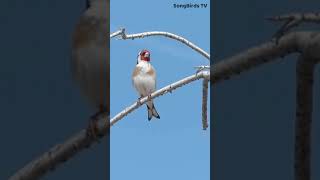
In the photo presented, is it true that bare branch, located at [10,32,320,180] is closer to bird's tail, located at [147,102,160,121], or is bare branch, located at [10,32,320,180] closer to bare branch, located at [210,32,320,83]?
bare branch, located at [210,32,320,83]

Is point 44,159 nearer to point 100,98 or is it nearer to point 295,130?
point 100,98

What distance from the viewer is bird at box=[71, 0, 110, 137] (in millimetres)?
643

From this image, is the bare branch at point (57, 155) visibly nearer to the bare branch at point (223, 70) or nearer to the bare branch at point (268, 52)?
the bare branch at point (223, 70)

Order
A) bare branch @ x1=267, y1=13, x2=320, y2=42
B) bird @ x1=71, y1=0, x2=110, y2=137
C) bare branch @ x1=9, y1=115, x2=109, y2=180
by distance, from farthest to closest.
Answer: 1. bird @ x1=71, y1=0, x2=110, y2=137
2. bare branch @ x1=9, y1=115, x2=109, y2=180
3. bare branch @ x1=267, y1=13, x2=320, y2=42

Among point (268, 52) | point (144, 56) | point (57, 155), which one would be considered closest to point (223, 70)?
point (268, 52)

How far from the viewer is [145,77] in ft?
2.73

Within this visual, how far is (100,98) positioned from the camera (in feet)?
2.19

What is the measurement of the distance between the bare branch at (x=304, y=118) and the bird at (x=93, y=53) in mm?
272

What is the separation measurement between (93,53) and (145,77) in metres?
0.19

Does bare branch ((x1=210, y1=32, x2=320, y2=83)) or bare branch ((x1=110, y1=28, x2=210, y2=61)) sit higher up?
bare branch ((x1=110, y1=28, x2=210, y2=61))

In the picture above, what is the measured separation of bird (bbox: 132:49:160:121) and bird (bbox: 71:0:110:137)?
0.07 metres

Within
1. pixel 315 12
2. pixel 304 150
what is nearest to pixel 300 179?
pixel 304 150

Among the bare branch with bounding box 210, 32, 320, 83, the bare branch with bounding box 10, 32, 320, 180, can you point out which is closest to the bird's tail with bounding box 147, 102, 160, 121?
the bare branch with bounding box 10, 32, 320, 180

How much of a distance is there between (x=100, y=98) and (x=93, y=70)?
35 millimetres
